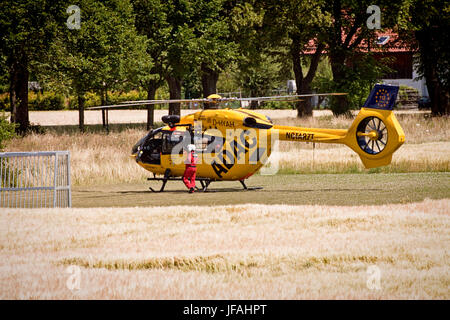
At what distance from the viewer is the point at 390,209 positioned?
2011 centimetres

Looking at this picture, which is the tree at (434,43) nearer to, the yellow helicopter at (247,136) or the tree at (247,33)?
the tree at (247,33)

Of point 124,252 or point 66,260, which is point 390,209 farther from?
point 66,260

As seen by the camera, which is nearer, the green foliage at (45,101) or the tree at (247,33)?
the tree at (247,33)

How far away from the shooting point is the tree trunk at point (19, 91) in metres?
49.1

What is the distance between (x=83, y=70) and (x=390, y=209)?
116 feet

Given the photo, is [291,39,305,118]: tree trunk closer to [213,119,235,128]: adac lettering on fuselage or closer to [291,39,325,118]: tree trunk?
[291,39,325,118]: tree trunk

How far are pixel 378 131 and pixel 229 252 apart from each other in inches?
435

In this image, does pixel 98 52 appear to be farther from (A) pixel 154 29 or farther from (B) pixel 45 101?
(B) pixel 45 101

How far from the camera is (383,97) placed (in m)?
24.2

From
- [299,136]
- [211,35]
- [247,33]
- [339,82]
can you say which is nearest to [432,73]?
[339,82]

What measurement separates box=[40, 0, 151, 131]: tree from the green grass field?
21117 millimetres

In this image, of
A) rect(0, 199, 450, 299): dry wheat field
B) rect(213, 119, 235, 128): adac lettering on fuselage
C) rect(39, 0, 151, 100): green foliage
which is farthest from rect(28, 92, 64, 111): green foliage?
rect(0, 199, 450, 299): dry wheat field

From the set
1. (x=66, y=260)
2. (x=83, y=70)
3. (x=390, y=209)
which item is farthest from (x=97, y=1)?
(x=66, y=260)

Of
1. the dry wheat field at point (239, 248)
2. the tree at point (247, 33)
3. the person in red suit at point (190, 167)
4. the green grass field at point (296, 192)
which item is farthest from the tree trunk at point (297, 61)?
the person in red suit at point (190, 167)
